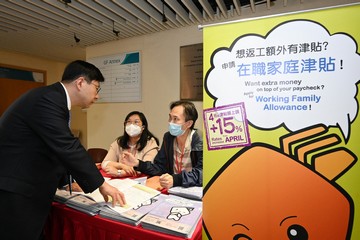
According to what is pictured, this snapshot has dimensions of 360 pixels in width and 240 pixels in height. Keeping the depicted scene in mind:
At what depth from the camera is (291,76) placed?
908 mm

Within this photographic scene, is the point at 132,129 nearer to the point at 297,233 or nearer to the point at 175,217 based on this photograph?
the point at 175,217

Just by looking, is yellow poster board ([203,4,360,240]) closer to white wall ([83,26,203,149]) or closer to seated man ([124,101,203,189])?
seated man ([124,101,203,189])

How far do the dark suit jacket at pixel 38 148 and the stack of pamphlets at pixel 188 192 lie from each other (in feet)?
1.50

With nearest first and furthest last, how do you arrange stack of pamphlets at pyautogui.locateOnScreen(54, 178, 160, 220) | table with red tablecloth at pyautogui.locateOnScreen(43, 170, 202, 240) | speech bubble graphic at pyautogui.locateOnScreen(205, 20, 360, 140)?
speech bubble graphic at pyautogui.locateOnScreen(205, 20, 360, 140) < table with red tablecloth at pyautogui.locateOnScreen(43, 170, 202, 240) < stack of pamphlets at pyautogui.locateOnScreen(54, 178, 160, 220)

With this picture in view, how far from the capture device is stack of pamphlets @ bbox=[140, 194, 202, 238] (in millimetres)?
934

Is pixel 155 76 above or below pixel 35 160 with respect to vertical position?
above

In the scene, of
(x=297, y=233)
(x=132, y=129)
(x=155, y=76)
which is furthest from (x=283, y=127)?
(x=155, y=76)

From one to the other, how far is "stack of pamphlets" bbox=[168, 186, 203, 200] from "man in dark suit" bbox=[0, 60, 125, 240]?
0.33 m

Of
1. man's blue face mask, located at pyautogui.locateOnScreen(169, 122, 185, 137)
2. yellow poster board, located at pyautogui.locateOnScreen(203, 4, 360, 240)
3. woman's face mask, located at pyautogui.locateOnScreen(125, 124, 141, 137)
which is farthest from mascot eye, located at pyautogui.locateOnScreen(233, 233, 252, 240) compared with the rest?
woman's face mask, located at pyautogui.locateOnScreen(125, 124, 141, 137)

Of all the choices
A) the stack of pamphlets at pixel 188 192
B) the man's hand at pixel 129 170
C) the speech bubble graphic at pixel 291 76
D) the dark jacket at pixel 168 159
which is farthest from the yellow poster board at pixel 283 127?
the man's hand at pixel 129 170

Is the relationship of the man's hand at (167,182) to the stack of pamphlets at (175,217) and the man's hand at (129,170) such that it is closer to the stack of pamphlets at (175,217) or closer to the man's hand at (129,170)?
the stack of pamphlets at (175,217)

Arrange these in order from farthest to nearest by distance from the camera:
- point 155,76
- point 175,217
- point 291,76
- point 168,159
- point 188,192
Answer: point 155,76 → point 168,159 → point 188,192 → point 175,217 → point 291,76

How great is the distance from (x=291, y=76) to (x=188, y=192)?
2.72ft

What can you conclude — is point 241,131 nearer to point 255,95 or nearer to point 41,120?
point 255,95
